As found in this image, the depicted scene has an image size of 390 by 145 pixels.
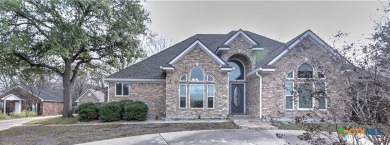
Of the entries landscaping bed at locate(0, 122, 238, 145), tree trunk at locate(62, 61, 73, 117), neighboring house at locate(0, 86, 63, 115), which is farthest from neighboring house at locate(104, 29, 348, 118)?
neighboring house at locate(0, 86, 63, 115)

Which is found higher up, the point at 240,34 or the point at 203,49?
the point at 240,34

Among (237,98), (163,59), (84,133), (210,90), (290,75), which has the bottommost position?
(84,133)

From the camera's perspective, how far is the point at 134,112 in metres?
18.7

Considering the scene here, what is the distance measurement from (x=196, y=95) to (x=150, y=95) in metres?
3.35

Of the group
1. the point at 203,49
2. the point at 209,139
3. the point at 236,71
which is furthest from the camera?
the point at 236,71

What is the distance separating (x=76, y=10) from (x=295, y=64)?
47.6 feet

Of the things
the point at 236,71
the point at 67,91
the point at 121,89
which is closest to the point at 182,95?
the point at 121,89

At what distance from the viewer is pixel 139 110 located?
18.8m

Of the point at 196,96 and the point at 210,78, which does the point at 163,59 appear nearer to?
the point at 196,96

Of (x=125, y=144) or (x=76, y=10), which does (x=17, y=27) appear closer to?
(x=76, y=10)

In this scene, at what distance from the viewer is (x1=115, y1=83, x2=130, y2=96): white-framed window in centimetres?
2111

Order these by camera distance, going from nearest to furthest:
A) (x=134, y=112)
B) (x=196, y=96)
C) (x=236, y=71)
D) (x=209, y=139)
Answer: (x=209, y=139)
(x=134, y=112)
(x=196, y=96)
(x=236, y=71)

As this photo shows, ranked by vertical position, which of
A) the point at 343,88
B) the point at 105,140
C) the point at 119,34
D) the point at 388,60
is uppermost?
the point at 119,34

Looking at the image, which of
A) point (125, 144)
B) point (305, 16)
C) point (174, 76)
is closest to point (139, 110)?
point (174, 76)
